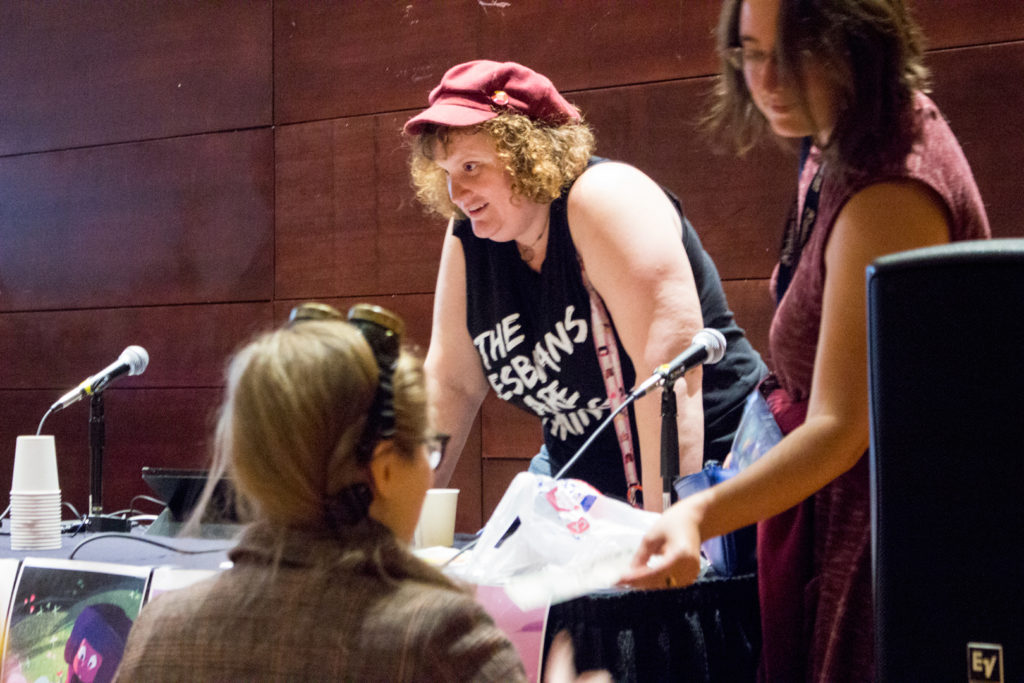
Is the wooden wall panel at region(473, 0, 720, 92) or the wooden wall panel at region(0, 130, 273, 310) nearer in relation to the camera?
the wooden wall panel at region(473, 0, 720, 92)

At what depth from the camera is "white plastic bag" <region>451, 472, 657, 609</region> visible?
1315mm

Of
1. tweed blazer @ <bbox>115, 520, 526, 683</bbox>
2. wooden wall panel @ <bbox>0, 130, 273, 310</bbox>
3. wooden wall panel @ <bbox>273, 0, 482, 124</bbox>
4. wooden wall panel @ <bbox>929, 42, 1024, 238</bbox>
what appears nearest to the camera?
tweed blazer @ <bbox>115, 520, 526, 683</bbox>

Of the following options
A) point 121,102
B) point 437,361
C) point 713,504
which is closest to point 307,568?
point 713,504

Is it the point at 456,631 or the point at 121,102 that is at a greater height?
the point at 121,102

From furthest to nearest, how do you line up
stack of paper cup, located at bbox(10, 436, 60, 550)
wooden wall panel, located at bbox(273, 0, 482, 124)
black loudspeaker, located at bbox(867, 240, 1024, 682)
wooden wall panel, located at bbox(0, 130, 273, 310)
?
wooden wall panel, located at bbox(0, 130, 273, 310) < wooden wall panel, located at bbox(273, 0, 482, 124) < stack of paper cup, located at bbox(10, 436, 60, 550) < black loudspeaker, located at bbox(867, 240, 1024, 682)

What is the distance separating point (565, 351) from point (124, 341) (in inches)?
94.3

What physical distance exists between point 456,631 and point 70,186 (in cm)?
337

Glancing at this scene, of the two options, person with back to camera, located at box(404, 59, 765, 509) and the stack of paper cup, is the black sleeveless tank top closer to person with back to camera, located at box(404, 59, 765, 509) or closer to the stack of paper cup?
person with back to camera, located at box(404, 59, 765, 509)

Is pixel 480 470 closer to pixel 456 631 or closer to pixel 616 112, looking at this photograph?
pixel 616 112

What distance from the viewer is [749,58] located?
1096 mm

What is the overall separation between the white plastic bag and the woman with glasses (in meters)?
0.43

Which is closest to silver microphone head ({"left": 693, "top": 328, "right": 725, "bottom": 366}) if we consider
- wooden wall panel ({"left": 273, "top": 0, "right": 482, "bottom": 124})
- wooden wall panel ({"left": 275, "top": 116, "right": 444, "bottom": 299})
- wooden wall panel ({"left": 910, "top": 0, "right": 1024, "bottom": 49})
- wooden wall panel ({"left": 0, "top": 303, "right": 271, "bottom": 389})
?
wooden wall panel ({"left": 910, "top": 0, "right": 1024, "bottom": 49})

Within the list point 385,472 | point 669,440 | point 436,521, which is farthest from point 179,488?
point 385,472

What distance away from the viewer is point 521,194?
177 centimetres
